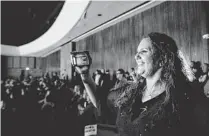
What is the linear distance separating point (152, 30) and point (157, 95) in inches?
114

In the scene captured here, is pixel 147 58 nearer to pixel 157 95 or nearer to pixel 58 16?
pixel 157 95

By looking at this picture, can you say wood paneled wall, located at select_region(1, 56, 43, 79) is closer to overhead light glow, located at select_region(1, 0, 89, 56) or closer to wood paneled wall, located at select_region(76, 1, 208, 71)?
overhead light glow, located at select_region(1, 0, 89, 56)

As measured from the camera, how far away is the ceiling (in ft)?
16.1

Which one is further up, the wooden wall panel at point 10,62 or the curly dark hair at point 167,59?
the wooden wall panel at point 10,62

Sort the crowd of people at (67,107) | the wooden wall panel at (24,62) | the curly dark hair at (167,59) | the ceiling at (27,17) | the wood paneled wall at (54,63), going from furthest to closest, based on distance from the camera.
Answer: the wooden wall panel at (24,62)
the wood paneled wall at (54,63)
the ceiling at (27,17)
the crowd of people at (67,107)
the curly dark hair at (167,59)

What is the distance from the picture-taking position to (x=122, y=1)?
134 inches

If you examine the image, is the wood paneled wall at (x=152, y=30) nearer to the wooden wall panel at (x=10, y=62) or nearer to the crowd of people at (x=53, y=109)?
the crowd of people at (x=53, y=109)

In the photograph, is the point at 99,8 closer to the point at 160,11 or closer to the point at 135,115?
the point at 160,11

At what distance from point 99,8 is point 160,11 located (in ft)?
3.66

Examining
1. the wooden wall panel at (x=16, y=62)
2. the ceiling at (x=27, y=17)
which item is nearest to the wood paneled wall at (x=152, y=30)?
the ceiling at (x=27, y=17)

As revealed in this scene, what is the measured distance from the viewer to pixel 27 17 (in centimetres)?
608

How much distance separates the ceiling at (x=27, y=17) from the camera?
4918mm

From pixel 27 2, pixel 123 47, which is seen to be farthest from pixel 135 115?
pixel 27 2

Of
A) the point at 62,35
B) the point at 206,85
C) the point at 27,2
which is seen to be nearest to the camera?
the point at 206,85
